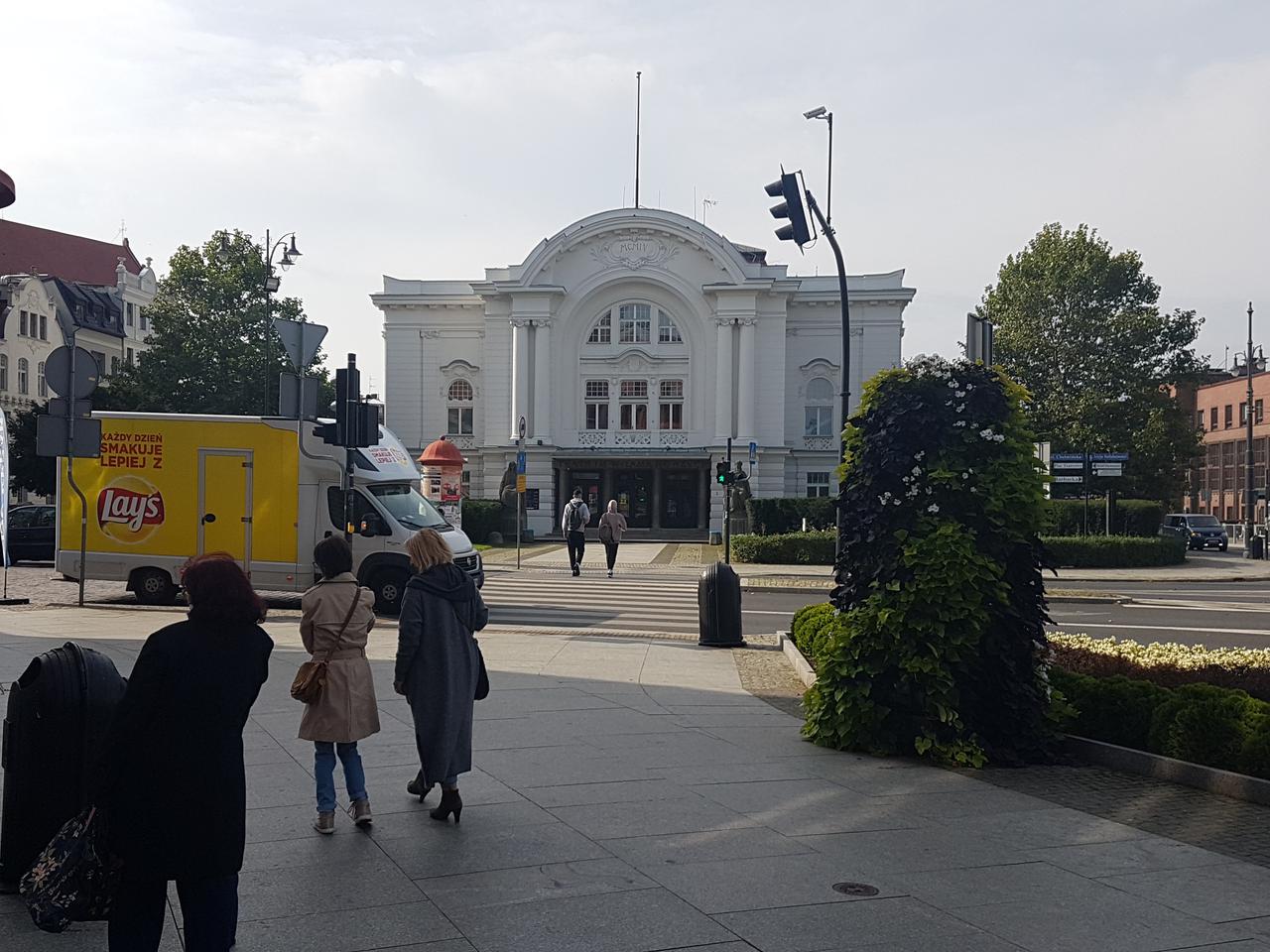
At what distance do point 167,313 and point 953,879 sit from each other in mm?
66614

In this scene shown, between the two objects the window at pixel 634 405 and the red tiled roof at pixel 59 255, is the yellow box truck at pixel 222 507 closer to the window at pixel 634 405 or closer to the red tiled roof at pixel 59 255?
the window at pixel 634 405

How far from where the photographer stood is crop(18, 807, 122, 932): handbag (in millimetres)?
3814

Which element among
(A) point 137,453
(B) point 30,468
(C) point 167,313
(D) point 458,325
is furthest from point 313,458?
(C) point 167,313

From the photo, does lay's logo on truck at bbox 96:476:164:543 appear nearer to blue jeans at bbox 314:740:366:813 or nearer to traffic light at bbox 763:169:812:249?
traffic light at bbox 763:169:812:249

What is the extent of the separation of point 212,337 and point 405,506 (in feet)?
165

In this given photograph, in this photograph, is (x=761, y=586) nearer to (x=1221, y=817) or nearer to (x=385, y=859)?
(x=1221, y=817)

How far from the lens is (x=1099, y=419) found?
5700 cm

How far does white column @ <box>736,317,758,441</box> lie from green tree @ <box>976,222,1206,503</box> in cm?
1190

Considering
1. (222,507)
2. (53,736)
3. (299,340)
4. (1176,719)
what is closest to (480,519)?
(222,507)

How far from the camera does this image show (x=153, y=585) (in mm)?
19672

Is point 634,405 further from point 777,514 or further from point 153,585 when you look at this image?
point 153,585

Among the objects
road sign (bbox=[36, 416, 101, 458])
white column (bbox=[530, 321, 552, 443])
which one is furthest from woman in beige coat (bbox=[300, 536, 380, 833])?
white column (bbox=[530, 321, 552, 443])

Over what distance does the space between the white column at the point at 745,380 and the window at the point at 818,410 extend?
426cm

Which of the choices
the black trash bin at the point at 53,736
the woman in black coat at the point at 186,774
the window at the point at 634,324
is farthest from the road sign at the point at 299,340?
the window at the point at 634,324
